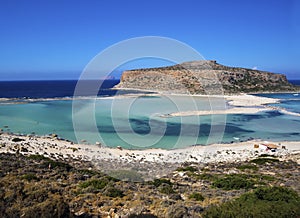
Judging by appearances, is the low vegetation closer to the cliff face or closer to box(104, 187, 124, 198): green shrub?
box(104, 187, 124, 198): green shrub

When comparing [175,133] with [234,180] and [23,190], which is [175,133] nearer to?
[234,180]

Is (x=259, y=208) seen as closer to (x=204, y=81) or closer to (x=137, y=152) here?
(x=137, y=152)

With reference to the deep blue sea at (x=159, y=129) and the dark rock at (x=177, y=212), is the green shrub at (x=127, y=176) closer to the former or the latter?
the dark rock at (x=177, y=212)

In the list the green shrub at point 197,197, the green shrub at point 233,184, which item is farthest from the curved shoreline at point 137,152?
the green shrub at point 197,197

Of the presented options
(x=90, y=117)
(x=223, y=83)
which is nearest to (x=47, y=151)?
(x=90, y=117)

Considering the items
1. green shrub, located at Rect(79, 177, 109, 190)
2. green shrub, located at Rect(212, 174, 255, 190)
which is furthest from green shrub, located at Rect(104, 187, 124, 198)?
green shrub, located at Rect(212, 174, 255, 190)

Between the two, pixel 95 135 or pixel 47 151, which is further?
pixel 95 135
